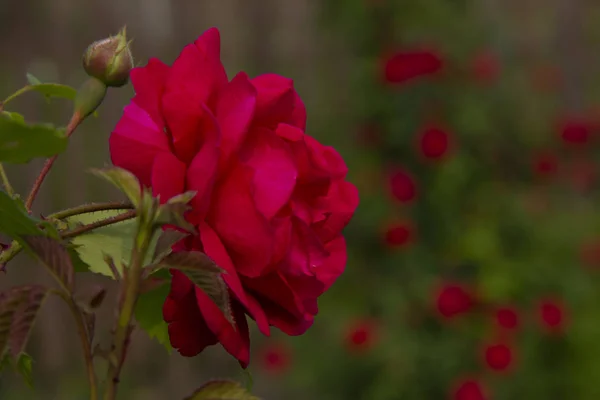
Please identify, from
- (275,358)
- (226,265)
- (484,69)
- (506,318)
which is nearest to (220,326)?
(226,265)

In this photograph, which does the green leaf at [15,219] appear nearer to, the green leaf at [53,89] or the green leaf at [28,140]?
the green leaf at [28,140]

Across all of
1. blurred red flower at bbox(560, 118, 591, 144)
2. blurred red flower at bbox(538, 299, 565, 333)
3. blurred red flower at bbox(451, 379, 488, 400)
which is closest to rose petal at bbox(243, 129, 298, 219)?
blurred red flower at bbox(451, 379, 488, 400)

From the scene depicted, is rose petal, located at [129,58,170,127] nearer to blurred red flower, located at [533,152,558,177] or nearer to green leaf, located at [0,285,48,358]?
green leaf, located at [0,285,48,358]

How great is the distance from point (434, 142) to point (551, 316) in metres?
0.54

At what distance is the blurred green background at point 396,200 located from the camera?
7.63ft

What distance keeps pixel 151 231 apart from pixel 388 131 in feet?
7.33

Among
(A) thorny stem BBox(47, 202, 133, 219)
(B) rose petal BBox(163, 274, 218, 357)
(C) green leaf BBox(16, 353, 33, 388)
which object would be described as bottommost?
(C) green leaf BBox(16, 353, 33, 388)

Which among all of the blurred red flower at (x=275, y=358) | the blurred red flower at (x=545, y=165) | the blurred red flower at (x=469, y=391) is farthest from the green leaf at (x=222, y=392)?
the blurred red flower at (x=545, y=165)

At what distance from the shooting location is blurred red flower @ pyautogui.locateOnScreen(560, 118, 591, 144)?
2.73 meters

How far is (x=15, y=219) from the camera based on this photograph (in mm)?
335

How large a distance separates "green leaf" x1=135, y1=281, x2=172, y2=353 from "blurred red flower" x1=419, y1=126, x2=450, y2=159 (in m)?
1.90

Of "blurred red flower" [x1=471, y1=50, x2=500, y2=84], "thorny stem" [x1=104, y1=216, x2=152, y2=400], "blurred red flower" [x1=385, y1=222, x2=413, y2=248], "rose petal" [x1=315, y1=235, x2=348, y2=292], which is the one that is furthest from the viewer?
"blurred red flower" [x1=471, y1=50, x2=500, y2=84]

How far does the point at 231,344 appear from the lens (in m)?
0.36

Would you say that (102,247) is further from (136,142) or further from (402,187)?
(402,187)
